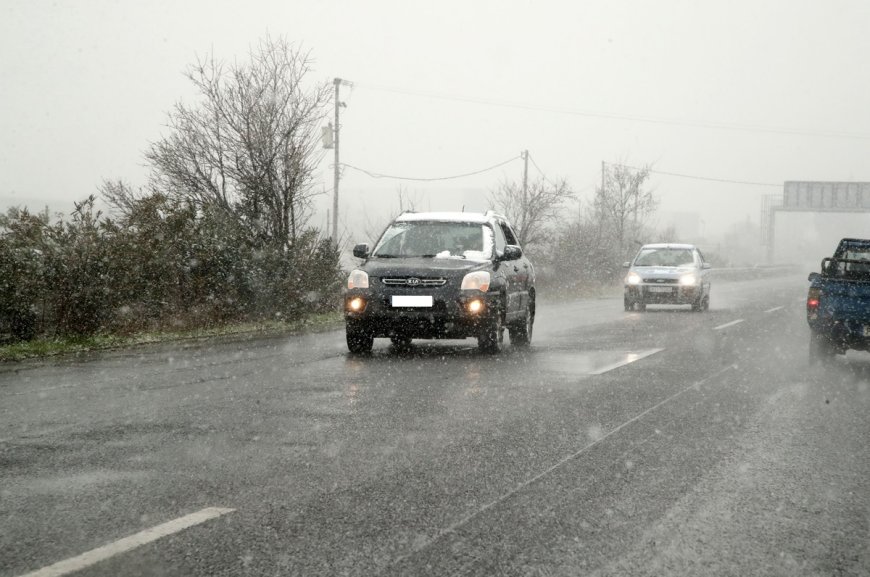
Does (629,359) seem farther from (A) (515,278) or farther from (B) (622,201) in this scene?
(B) (622,201)

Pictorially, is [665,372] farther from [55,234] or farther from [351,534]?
[55,234]

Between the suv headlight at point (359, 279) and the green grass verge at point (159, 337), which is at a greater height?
the suv headlight at point (359, 279)

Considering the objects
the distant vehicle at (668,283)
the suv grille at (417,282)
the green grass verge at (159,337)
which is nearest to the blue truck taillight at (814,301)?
the suv grille at (417,282)

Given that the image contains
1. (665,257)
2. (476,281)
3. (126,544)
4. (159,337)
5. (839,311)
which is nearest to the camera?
(126,544)

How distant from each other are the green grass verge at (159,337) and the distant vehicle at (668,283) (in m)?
8.17

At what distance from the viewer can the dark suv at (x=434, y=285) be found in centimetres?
1188

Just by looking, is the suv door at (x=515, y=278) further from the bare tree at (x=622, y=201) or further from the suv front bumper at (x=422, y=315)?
the bare tree at (x=622, y=201)

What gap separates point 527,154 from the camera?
44.4 meters

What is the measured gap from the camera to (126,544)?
4.09 meters

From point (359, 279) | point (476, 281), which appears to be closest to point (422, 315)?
point (476, 281)

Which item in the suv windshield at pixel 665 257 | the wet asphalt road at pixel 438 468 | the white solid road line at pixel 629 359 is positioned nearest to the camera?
the wet asphalt road at pixel 438 468

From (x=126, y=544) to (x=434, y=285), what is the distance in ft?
26.3

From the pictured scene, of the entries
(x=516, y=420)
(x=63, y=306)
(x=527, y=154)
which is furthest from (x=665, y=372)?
(x=527, y=154)

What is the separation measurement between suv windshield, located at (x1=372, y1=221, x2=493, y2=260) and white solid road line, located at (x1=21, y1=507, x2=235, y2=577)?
8280 millimetres
